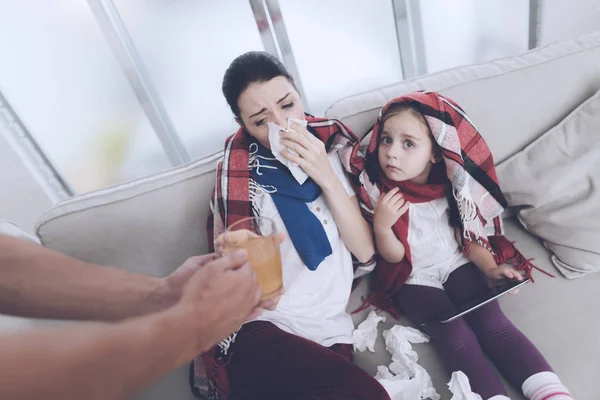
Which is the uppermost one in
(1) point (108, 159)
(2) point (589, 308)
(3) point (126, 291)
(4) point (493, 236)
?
(3) point (126, 291)

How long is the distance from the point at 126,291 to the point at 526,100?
4.32 ft

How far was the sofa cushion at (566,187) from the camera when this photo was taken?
1.16 metres

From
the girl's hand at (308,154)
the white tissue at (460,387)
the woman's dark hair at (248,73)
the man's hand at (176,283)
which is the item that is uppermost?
the woman's dark hair at (248,73)

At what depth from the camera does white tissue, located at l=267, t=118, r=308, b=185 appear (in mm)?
1059

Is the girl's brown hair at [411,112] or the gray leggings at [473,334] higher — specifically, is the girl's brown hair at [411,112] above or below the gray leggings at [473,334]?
above

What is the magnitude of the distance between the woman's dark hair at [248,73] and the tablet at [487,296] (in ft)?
2.71

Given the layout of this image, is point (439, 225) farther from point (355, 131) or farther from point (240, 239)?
point (240, 239)

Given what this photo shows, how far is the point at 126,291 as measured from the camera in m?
0.83

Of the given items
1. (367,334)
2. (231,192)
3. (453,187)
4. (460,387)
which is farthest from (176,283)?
(453,187)

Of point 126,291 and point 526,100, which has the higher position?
point 126,291

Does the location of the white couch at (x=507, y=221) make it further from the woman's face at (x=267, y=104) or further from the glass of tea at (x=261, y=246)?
the glass of tea at (x=261, y=246)

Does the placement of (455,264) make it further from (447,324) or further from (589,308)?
(589,308)

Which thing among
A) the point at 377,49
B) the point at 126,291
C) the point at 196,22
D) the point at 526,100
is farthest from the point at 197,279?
the point at 377,49

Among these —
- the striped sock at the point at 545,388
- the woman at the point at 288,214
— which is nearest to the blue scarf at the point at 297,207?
the woman at the point at 288,214
